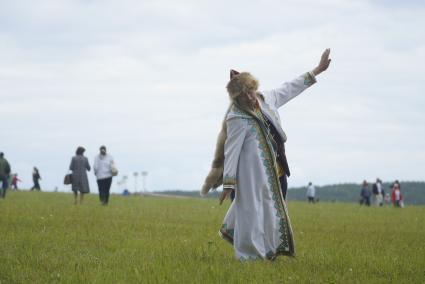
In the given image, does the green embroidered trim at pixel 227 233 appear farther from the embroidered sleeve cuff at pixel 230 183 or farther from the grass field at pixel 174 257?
the embroidered sleeve cuff at pixel 230 183

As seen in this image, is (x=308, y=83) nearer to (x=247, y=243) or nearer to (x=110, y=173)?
(x=247, y=243)

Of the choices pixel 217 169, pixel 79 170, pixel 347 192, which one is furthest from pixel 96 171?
pixel 347 192

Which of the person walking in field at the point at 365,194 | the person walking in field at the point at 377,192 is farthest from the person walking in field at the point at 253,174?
the person walking in field at the point at 365,194

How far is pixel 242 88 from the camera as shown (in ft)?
28.0

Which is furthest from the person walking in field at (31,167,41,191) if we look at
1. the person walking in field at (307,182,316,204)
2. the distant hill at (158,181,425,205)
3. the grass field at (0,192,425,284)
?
the distant hill at (158,181,425,205)

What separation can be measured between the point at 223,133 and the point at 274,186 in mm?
892

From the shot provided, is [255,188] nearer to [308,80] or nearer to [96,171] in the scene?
[308,80]

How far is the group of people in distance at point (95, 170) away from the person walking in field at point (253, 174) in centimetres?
1454

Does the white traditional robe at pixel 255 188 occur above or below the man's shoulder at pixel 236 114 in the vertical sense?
below

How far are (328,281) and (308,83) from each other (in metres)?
2.86

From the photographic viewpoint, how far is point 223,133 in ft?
29.1

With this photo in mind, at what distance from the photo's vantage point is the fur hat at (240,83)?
27.8 feet

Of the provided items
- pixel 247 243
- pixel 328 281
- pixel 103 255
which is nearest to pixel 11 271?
pixel 103 255

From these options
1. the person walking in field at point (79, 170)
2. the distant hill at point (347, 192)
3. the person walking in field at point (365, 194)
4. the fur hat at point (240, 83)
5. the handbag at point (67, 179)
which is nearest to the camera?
the fur hat at point (240, 83)
